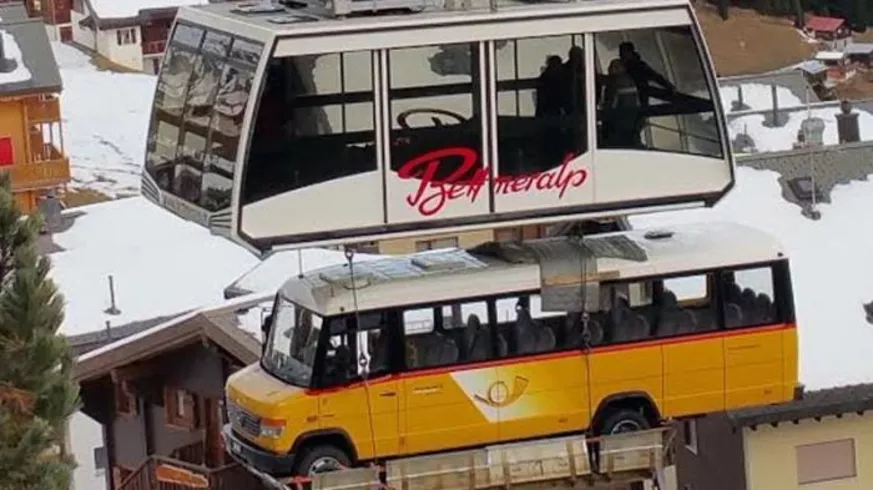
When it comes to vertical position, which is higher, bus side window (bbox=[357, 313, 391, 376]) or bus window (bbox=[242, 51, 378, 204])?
bus window (bbox=[242, 51, 378, 204])

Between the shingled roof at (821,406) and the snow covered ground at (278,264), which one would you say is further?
the snow covered ground at (278,264)

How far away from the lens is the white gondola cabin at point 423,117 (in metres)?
17.2

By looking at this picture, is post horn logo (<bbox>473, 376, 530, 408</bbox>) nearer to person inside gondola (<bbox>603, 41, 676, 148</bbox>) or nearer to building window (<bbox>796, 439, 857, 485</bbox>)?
person inside gondola (<bbox>603, 41, 676, 148</bbox>)

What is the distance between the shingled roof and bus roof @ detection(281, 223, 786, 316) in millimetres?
5490

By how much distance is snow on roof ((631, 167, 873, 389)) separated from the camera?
84.1 feet

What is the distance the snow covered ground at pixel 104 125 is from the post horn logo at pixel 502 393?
49004 mm

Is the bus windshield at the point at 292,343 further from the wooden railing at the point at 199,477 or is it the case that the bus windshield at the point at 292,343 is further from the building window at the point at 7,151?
the building window at the point at 7,151

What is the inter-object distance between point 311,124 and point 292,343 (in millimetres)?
2197

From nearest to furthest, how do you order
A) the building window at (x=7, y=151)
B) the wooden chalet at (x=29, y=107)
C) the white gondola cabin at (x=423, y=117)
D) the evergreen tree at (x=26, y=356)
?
the evergreen tree at (x=26, y=356)
the white gondola cabin at (x=423, y=117)
the wooden chalet at (x=29, y=107)
the building window at (x=7, y=151)

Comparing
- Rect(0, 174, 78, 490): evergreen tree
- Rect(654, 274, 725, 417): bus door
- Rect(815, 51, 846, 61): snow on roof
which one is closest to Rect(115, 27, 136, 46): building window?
Rect(815, 51, 846, 61): snow on roof

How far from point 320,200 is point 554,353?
A: 8.89 ft

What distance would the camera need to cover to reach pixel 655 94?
18781 millimetres

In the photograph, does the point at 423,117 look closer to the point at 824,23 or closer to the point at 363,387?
→ the point at 363,387

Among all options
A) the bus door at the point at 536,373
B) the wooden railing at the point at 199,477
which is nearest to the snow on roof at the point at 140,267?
the wooden railing at the point at 199,477
